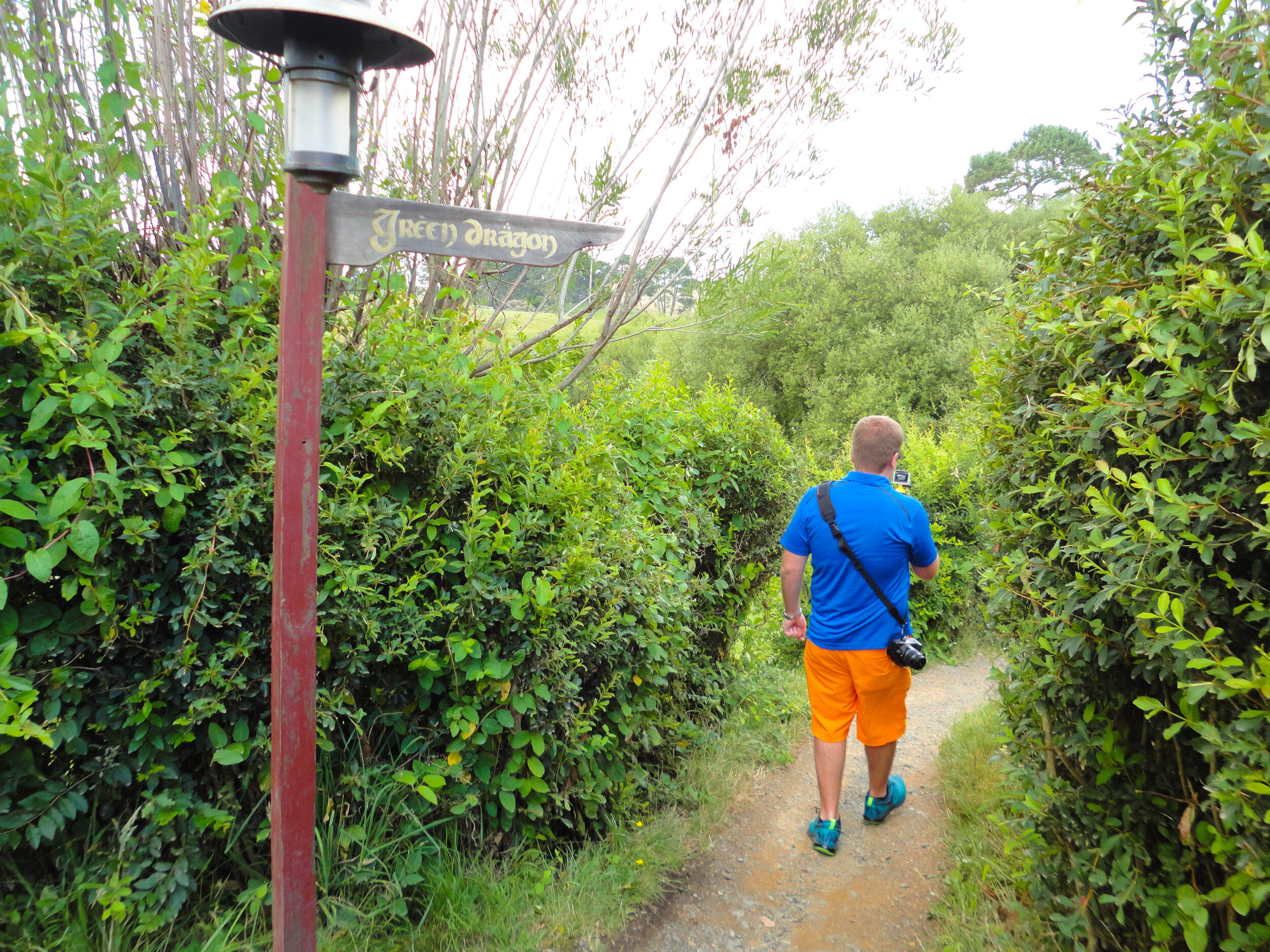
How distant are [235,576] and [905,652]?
119 inches

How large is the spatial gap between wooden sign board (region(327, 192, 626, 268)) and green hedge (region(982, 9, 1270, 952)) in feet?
4.87

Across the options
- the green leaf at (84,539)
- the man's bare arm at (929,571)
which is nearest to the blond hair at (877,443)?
the man's bare arm at (929,571)

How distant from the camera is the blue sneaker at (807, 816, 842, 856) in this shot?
377cm

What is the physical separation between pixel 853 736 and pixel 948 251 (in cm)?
2439

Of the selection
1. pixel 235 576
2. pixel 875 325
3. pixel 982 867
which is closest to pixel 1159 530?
pixel 982 867

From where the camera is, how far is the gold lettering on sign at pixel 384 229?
6.29 feet

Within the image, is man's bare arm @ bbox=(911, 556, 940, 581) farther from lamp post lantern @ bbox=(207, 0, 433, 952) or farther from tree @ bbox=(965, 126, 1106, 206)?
tree @ bbox=(965, 126, 1106, 206)

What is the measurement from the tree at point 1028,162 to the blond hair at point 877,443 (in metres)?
38.8

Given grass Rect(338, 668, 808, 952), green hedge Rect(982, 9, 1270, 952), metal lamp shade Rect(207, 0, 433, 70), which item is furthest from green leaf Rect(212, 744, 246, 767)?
green hedge Rect(982, 9, 1270, 952)

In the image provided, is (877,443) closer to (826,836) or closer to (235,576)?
(826,836)

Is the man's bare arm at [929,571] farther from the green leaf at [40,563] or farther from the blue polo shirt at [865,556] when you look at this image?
the green leaf at [40,563]

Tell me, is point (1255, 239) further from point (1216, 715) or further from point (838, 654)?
point (838, 654)

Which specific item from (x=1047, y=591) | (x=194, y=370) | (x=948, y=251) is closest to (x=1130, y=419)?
(x=1047, y=591)

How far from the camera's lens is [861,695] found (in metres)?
3.79
